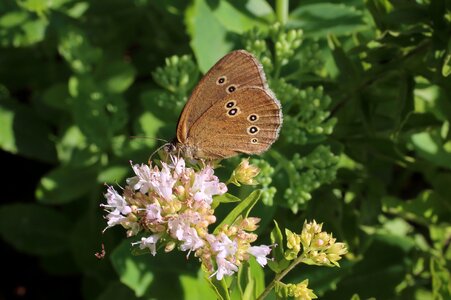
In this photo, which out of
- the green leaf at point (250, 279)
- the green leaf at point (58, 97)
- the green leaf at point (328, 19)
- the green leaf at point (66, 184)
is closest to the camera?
the green leaf at point (250, 279)

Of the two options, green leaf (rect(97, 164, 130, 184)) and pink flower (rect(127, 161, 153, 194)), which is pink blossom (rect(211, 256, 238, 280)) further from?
green leaf (rect(97, 164, 130, 184))

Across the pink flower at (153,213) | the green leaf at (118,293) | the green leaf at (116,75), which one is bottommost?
the green leaf at (118,293)

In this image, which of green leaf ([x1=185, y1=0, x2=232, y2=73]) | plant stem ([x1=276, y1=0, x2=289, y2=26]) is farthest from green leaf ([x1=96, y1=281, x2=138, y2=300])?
plant stem ([x1=276, y1=0, x2=289, y2=26])

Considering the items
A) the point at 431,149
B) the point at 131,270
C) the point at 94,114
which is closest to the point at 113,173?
the point at 94,114

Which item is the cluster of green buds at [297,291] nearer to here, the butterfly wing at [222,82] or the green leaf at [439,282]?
the butterfly wing at [222,82]

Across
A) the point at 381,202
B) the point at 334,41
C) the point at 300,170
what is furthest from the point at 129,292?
the point at 334,41

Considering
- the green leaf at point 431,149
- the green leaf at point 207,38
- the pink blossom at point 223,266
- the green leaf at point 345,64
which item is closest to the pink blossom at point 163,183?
the pink blossom at point 223,266
